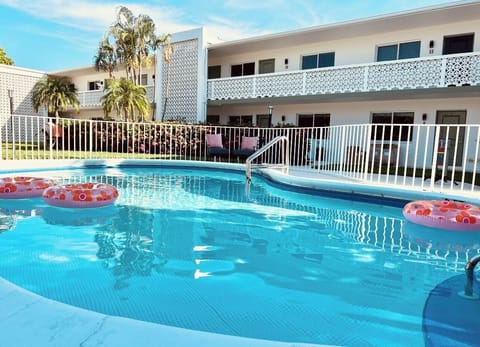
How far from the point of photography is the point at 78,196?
5.11 metres

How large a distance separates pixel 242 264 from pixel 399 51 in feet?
41.9

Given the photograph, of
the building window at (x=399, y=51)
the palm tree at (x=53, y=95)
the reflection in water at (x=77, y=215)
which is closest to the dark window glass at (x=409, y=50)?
the building window at (x=399, y=51)

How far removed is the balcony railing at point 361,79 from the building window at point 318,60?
157cm

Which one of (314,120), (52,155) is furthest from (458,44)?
(52,155)

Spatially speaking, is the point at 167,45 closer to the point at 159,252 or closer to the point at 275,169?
the point at 275,169

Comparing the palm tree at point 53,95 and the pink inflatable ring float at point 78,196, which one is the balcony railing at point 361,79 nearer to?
the palm tree at point 53,95

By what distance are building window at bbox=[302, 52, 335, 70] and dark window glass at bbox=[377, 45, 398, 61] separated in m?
1.90

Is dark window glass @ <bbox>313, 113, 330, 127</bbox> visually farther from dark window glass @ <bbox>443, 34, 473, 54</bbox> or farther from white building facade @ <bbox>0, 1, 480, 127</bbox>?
dark window glass @ <bbox>443, 34, 473, 54</bbox>

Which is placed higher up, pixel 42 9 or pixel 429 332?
pixel 42 9

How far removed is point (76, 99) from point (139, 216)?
760 inches

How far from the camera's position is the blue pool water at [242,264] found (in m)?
2.42

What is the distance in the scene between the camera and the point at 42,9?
1838 cm

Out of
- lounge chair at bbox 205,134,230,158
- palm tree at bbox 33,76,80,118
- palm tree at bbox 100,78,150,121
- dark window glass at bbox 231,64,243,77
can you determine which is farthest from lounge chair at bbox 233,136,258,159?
palm tree at bbox 33,76,80,118

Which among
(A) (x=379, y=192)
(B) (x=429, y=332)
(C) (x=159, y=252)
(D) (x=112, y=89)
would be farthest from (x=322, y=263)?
(D) (x=112, y=89)
